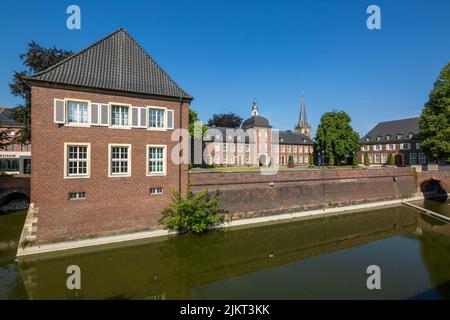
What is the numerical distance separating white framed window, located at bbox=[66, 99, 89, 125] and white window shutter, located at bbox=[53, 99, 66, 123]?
27 centimetres

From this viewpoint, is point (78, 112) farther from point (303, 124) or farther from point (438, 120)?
point (303, 124)

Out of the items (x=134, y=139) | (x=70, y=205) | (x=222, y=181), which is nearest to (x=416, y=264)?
(x=222, y=181)

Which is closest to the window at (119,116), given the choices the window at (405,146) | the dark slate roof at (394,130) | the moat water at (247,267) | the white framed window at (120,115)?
the white framed window at (120,115)

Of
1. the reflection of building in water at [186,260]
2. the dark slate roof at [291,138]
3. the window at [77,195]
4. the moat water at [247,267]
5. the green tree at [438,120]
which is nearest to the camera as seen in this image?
the moat water at [247,267]

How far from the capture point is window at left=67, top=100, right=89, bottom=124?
12.8 metres

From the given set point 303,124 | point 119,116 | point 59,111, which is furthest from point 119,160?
point 303,124

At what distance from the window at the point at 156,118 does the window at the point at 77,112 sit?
11.2 ft

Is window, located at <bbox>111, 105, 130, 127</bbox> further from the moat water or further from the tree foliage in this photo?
the tree foliage

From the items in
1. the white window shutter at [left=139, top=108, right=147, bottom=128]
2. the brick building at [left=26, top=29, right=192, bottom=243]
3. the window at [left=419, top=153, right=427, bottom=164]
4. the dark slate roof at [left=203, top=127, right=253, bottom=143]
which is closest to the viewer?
Result: the brick building at [left=26, top=29, right=192, bottom=243]

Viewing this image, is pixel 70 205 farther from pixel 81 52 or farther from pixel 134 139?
pixel 81 52

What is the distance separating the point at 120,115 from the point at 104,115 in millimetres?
887

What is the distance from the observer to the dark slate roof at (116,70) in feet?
42.2

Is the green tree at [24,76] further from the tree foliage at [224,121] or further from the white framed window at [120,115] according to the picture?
the tree foliage at [224,121]

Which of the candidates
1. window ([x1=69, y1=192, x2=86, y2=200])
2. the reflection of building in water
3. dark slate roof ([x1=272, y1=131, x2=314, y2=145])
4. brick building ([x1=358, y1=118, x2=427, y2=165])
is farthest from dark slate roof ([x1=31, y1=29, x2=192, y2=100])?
brick building ([x1=358, y1=118, x2=427, y2=165])
